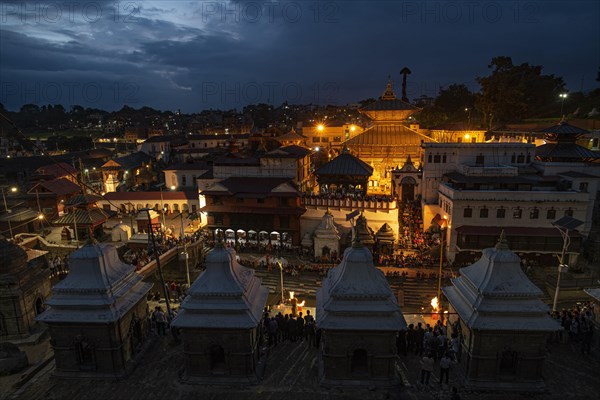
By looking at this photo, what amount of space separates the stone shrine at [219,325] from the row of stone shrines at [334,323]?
0.11 ft

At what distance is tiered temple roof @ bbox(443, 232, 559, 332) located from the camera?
12180mm

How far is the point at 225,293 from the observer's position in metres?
12.9

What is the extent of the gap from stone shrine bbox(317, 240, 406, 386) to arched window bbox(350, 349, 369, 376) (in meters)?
0.03

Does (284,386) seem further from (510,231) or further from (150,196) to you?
(150,196)

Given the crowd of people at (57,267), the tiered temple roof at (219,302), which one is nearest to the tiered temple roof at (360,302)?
the tiered temple roof at (219,302)

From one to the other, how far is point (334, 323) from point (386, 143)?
42.9m

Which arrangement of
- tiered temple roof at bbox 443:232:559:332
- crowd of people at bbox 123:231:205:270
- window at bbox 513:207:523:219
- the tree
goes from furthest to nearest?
the tree
window at bbox 513:207:523:219
crowd of people at bbox 123:231:205:270
tiered temple roof at bbox 443:232:559:332

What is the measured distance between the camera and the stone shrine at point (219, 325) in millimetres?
12891

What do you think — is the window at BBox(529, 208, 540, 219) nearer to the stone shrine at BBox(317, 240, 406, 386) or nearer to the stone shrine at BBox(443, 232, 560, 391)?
the stone shrine at BBox(443, 232, 560, 391)

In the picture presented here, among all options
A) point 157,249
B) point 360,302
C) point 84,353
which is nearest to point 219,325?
point 360,302

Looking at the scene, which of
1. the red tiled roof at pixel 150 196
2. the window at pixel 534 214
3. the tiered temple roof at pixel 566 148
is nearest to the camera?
the window at pixel 534 214

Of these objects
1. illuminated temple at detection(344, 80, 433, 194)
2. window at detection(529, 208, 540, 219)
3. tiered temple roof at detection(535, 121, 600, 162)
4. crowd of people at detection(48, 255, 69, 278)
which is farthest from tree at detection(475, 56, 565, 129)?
crowd of people at detection(48, 255, 69, 278)

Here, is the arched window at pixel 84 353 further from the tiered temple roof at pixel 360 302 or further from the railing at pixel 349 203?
the railing at pixel 349 203

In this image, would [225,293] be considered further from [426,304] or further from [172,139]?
[172,139]
